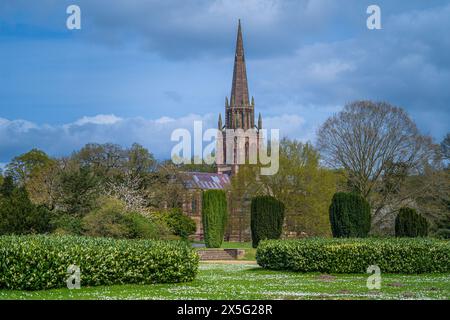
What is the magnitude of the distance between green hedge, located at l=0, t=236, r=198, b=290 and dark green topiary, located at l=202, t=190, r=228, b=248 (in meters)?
21.5

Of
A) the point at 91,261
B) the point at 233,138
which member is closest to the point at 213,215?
the point at 91,261

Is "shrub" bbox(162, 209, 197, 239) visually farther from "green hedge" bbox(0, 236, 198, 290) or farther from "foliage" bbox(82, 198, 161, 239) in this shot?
"green hedge" bbox(0, 236, 198, 290)

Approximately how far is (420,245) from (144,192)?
38068 mm

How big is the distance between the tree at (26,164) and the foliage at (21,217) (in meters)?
36.6

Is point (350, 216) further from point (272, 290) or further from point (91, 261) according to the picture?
point (91, 261)

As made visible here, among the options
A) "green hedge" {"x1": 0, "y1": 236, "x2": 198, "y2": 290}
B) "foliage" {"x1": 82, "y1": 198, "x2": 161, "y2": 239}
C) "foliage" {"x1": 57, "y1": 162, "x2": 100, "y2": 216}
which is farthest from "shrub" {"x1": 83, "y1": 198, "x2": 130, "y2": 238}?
"green hedge" {"x1": 0, "y1": 236, "x2": 198, "y2": 290}

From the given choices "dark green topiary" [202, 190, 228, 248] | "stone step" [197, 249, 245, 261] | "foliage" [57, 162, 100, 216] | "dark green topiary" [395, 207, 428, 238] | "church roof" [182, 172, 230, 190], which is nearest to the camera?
"dark green topiary" [395, 207, 428, 238]

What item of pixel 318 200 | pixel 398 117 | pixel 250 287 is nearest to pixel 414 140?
pixel 398 117

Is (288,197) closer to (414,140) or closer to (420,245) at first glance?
(414,140)

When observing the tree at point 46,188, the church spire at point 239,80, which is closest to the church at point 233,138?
the church spire at point 239,80

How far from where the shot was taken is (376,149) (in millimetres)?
48969

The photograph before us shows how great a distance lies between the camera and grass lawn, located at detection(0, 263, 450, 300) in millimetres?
16016

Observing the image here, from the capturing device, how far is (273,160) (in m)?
52.2
